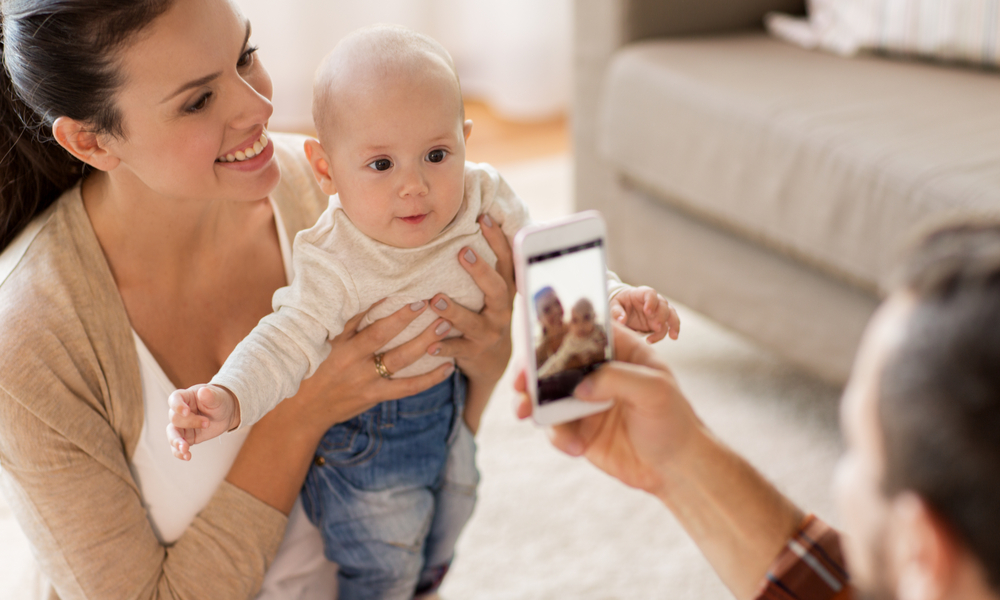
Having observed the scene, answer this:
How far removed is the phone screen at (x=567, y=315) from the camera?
80 centimetres

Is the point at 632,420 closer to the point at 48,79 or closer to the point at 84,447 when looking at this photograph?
the point at 84,447

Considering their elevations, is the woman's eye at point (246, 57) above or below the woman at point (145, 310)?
above

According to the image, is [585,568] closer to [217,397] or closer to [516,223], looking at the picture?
[516,223]

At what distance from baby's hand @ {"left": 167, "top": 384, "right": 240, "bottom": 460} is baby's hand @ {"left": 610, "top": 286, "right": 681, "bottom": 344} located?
41cm

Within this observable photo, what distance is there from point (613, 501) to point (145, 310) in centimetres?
103

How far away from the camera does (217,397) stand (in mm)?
851

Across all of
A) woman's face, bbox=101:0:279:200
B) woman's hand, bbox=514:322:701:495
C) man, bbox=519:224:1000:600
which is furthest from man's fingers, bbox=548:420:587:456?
woman's face, bbox=101:0:279:200

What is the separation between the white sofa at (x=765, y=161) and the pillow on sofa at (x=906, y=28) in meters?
0.04

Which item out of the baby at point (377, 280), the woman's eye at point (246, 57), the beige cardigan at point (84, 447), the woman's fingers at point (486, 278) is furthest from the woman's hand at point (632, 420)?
the woman's eye at point (246, 57)

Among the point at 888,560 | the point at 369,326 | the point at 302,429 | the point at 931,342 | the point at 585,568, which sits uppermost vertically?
the point at 931,342

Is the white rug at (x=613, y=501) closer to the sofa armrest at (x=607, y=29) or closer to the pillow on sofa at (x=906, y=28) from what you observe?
the sofa armrest at (x=607, y=29)

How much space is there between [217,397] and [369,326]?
25 centimetres

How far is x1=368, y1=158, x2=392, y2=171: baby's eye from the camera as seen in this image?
Answer: 0.98 metres

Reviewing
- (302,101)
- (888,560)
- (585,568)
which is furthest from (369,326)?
(302,101)
